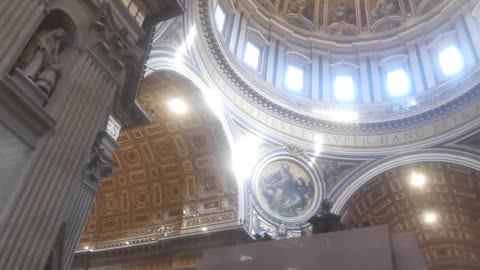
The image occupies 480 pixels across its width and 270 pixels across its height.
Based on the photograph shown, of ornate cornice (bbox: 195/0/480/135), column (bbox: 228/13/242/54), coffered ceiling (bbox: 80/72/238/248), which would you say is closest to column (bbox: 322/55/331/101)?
ornate cornice (bbox: 195/0/480/135)

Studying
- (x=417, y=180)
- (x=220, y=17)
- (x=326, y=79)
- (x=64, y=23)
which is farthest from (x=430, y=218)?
(x=64, y=23)

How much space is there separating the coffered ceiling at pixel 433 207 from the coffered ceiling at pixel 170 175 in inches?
202

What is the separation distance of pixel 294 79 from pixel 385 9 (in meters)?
6.14

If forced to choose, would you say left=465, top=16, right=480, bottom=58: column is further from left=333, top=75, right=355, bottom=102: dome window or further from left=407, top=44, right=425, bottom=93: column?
left=333, top=75, right=355, bottom=102: dome window

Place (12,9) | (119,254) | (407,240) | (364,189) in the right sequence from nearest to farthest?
(407,240)
(12,9)
(119,254)
(364,189)

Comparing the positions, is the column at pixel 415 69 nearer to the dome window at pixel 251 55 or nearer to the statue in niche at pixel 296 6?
the statue in niche at pixel 296 6

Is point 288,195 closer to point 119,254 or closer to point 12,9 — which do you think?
point 119,254

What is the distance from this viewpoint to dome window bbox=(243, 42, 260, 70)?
19703mm

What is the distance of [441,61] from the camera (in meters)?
19.8

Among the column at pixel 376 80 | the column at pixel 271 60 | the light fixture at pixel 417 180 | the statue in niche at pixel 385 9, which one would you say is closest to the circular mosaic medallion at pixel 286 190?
the column at pixel 271 60

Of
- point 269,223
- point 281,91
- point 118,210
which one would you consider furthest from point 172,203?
point 281,91

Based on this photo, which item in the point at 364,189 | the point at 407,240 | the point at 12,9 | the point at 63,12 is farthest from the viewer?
the point at 364,189

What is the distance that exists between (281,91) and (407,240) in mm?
15763

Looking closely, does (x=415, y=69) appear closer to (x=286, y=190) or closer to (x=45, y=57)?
(x=286, y=190)
